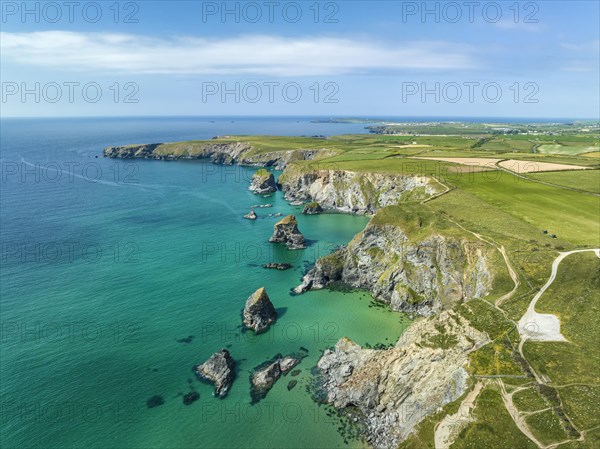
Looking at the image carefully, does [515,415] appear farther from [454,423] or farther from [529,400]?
[454,423]

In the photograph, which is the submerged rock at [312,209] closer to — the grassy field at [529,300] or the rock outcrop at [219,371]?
the grassy field at [529,300]

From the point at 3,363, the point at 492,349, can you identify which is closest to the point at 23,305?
the point at 3,363

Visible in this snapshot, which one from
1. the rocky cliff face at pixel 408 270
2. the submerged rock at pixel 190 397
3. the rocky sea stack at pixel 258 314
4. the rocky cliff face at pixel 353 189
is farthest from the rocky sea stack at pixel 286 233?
the submerged rock at pixel 190 397

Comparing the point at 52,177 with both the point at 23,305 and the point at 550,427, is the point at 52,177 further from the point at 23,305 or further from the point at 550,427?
the point at 550,427

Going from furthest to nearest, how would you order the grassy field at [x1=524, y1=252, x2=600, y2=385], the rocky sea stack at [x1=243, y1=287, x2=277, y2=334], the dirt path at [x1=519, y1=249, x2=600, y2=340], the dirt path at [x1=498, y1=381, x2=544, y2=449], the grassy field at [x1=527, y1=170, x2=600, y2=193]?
the grassy field at [x1=527, y1=170, x2=600, y2=193]
the rocky sea stack at [x1=243, y1=287, x2=277, y2=334]
the dirt path at [x1=519, y1=249, x2=600, y2=340]
the grassy field at [x1=524, y1=252, x2=600, y2=385]
the dirt path at [x1=498, y1=381, x2=544, y2=449]

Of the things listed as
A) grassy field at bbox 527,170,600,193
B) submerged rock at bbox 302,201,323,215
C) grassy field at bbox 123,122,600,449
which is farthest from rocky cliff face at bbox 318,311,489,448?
grassy field at bbox 527,170,600,193

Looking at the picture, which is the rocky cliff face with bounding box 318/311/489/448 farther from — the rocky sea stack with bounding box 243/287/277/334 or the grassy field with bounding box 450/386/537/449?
the rocky sea stack with bounding box 243/287/277/334

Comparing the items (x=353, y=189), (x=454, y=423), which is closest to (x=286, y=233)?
(x=353, y=189)

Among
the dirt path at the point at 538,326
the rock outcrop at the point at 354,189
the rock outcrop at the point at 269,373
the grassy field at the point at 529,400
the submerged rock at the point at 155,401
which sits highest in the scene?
the rock outcrop at the point at 354,189
